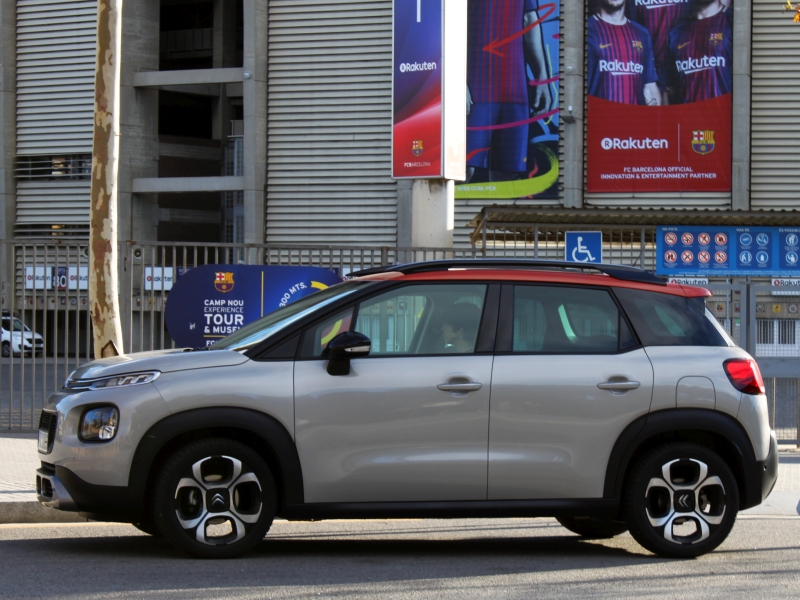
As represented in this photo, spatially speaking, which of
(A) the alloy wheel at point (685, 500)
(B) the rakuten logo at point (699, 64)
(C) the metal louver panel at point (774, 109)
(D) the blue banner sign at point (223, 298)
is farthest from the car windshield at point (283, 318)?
(C) the metal louver panel at point (774, 109)

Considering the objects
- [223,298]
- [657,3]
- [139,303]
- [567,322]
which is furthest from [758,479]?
[657,3]

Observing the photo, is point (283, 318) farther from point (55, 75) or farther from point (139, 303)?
point (55, 75)

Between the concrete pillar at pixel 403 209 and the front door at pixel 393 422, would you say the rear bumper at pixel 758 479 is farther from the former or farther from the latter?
the concrete pillar at pixel 403 209

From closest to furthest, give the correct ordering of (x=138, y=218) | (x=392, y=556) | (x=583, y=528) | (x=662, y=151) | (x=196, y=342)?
(x=392, y=556) → (x=583, y=528) → (x=196, y=342) → (x=662, y=151) → (x=138, y=218)

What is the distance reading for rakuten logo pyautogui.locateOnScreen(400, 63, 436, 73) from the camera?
12.1 metres

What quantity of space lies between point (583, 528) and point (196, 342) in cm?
551

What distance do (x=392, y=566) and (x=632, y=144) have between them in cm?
1994

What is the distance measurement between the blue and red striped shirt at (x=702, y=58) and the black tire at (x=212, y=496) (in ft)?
66.8

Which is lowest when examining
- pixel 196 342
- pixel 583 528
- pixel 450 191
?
pixel 583 528

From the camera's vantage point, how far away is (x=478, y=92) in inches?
976

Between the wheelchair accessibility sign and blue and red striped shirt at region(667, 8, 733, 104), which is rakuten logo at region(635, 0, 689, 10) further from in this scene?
the wheelchair accessibility sign

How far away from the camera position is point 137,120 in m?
28.6

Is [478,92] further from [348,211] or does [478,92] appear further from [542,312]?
[542,312]

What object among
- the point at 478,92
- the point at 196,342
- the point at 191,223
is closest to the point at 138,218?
the point at 191,223
